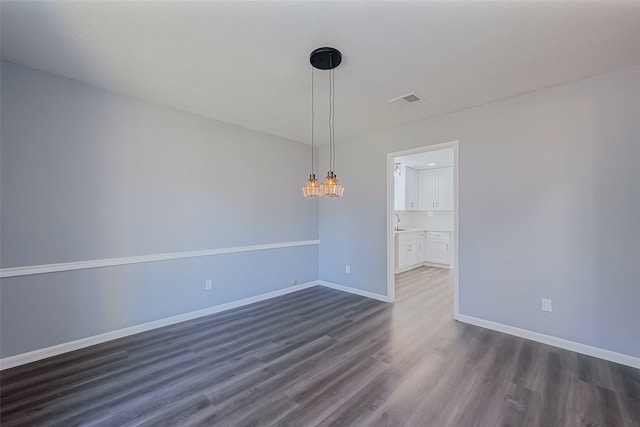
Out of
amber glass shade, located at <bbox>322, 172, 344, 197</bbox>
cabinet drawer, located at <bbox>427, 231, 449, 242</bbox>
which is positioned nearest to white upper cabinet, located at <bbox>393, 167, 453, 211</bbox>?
cabinet drawer, located at <bbox>427, 231, 449, 242</bbox>

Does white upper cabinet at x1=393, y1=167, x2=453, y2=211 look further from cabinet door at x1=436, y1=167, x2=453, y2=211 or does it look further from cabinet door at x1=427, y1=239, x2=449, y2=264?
cabinet door at x1=427, y1=239, x2=449, y2=264

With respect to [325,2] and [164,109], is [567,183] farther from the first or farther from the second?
[164,109]

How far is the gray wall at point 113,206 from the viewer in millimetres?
2381

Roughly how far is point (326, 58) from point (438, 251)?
5850 millimetres

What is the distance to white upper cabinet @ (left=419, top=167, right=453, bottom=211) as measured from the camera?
682cm

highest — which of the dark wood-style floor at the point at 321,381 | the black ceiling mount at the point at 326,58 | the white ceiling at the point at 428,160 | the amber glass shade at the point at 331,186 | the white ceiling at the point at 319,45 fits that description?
the white ceiling at the point at 319,45

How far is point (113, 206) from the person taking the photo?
9.39 ft

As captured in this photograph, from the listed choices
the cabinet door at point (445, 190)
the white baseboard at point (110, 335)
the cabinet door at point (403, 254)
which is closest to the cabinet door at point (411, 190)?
the cabinet door at point (445, 190)

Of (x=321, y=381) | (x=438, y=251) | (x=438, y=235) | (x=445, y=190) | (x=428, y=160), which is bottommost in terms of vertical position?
(x=321, y=381)

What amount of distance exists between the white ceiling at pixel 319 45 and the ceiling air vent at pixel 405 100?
10cm

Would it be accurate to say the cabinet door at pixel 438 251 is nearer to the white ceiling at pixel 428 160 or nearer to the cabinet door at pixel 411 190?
the cabinet door at pixel 411 190

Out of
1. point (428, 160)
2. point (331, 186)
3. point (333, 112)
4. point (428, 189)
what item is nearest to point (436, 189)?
point (428, 189)

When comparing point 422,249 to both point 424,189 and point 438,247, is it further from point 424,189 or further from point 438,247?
point 424,189

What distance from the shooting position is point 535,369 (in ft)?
7.57
